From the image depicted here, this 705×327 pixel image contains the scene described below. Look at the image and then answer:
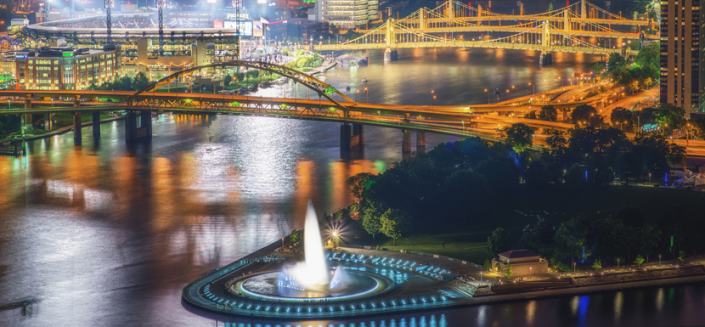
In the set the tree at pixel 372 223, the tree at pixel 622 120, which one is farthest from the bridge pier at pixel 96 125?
the tree at pixel 372 223

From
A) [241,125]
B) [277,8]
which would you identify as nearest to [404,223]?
[241,125]

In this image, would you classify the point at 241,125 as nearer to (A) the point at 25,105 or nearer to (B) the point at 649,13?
(A) the point at 25,105

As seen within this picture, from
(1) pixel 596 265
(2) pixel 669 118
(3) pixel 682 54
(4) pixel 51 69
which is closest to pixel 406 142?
(2) pixel 669 118

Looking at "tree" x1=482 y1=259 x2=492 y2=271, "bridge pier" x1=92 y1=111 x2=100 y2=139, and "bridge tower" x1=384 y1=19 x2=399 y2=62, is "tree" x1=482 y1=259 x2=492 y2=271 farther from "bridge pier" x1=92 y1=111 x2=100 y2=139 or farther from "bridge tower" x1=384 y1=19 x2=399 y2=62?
"bridge tower" x1=384 y1=19 x2=399 y2=62

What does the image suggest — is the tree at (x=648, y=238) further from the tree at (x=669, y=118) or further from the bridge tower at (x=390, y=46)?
the bridge tower at (x=390, y=46)

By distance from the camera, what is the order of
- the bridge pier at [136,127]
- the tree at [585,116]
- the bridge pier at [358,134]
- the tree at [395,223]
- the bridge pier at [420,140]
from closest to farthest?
the tree at [395,223] < the tree at [585,116] < the bridge pier at [420,140] < the bridge pier at [358,134] < the bridge pier at [136,127]

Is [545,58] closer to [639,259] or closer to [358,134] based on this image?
[358,134]
